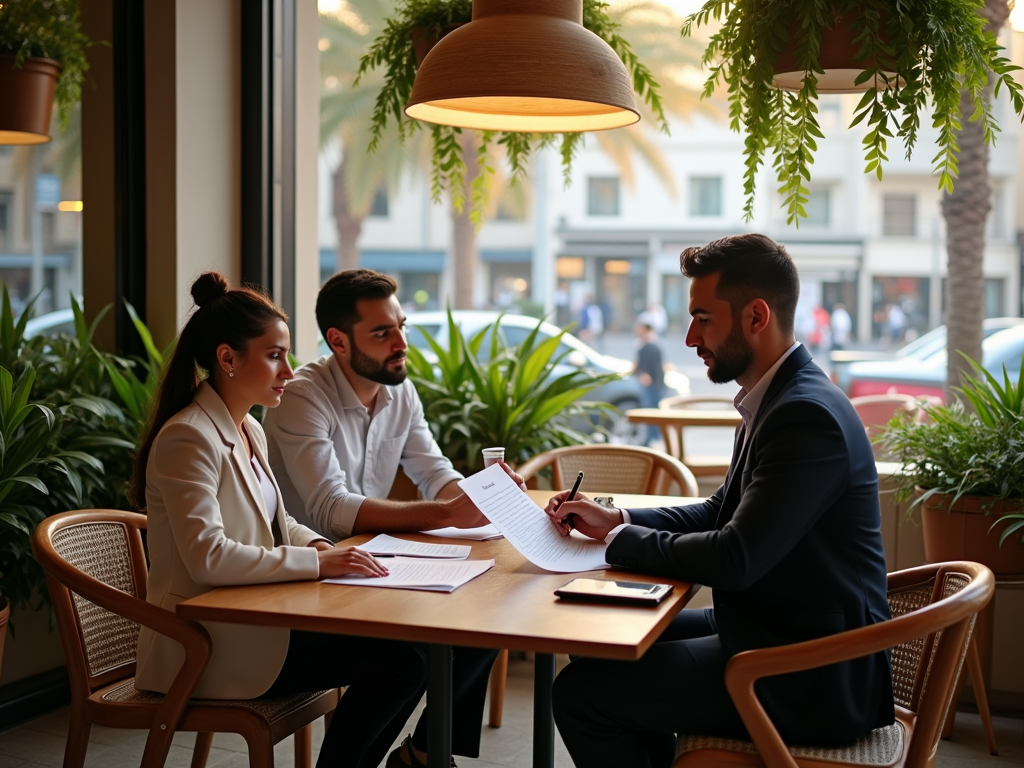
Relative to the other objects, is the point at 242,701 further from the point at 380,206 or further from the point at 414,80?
the point at 380,206

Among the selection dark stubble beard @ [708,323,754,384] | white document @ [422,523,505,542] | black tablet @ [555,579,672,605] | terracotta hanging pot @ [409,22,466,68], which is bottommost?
white document @ [422,523,505,542]

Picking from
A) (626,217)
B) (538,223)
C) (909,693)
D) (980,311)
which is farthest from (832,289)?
(909,693)

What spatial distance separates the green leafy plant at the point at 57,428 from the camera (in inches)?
121

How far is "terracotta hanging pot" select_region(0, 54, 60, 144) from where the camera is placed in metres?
3.77

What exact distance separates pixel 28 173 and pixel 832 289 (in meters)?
16.6

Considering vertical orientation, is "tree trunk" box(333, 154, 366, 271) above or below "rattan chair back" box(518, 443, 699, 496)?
above

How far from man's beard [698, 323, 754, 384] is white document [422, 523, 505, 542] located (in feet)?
2.25

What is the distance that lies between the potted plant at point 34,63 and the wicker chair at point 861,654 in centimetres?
318

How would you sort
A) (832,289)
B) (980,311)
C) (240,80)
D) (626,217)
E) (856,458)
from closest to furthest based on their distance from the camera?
(856,458) → (240,80) → (980,311) → (832,289) → (626,217)

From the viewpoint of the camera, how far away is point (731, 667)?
187 centimetres

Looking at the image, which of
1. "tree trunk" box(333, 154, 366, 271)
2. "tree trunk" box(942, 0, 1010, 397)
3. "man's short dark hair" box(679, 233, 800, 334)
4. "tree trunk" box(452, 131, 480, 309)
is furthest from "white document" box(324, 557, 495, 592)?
"tree trunk" box(333, 154, 366, 271)

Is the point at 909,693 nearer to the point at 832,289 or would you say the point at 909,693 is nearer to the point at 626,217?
the point at 832,289

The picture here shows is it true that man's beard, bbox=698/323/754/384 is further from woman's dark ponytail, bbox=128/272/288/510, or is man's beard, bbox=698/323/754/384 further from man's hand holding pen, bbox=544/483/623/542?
woman's dark ponytail, bbox=128/272/288/510

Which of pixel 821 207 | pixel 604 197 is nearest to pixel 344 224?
pixel 604 197
